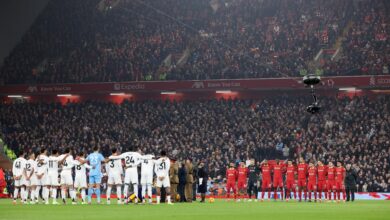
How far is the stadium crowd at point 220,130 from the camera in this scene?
163ft

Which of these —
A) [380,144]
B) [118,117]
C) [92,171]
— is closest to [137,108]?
[118,117]

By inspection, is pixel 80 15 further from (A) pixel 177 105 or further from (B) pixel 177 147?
(B) pixel 177 147

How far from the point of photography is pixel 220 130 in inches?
2222

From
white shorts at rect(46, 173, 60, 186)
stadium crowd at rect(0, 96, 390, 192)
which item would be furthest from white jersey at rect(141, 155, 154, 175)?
stadium crowd at rect(0, 96, 390, 192)

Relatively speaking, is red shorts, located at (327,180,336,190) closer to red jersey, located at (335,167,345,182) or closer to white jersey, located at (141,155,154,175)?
red jersey, located at (335,167,345,182)

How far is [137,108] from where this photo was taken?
61.5 m

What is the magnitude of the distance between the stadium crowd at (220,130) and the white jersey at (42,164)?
15132 mm

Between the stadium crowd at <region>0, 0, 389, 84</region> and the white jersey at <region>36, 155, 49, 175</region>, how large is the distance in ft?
68.9

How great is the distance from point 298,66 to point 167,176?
2459cm

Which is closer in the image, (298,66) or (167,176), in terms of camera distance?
(167,176)

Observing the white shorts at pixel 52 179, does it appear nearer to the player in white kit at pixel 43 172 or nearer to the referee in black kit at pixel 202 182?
the player in white kit at pixel 43 172

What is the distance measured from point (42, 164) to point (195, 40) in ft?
97.3

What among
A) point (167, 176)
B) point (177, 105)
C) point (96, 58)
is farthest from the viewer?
point (96, 58)

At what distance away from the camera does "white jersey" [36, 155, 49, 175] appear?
117ft
